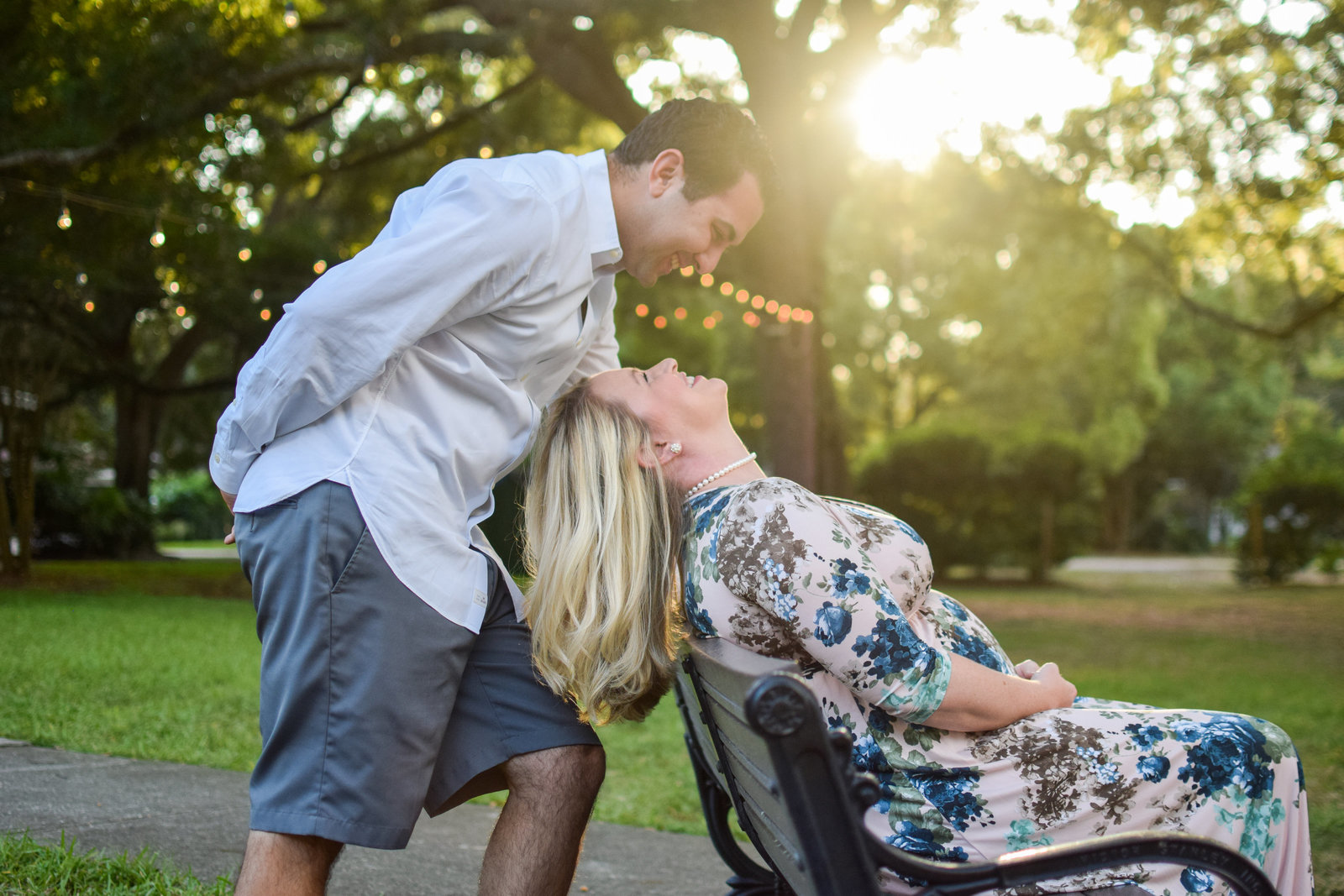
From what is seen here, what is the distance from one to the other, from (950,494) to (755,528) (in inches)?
672

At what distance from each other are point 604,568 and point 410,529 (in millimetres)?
370

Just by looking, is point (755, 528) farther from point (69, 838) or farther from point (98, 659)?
point (98, 659)

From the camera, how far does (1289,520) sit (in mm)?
19438

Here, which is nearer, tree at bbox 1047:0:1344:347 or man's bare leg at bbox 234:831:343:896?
man's bare leg at bbox 234:831:343:896

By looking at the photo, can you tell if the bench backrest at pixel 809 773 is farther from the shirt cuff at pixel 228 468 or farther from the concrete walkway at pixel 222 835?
the concrete walkway at pixel 222 835

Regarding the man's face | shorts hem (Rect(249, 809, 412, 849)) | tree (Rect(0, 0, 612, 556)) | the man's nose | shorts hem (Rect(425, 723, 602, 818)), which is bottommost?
shorts hem (Rect(249, 809, 412, 849))

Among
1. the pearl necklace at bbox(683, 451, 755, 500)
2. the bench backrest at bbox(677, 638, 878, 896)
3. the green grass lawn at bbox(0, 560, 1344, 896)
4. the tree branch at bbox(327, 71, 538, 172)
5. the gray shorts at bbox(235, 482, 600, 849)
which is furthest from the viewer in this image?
the tree branch at bbox(327, 71, 538, 172)

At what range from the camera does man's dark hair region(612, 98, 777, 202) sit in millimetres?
2402

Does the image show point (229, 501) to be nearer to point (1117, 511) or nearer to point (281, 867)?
point (281, 867)

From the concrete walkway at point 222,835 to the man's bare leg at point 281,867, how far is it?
47.3 inches

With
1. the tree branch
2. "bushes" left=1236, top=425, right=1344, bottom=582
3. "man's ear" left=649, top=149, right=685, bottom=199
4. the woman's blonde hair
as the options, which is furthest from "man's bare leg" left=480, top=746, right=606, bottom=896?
"bushes" left=1236, top=425, right=1344, bottom=582

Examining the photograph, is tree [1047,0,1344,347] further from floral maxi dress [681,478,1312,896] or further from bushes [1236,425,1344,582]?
floral maxi dress [681,478,1312,896]

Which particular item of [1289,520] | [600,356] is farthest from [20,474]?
[1289,520]

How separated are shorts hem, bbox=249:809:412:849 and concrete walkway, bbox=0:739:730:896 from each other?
1.25 meters
